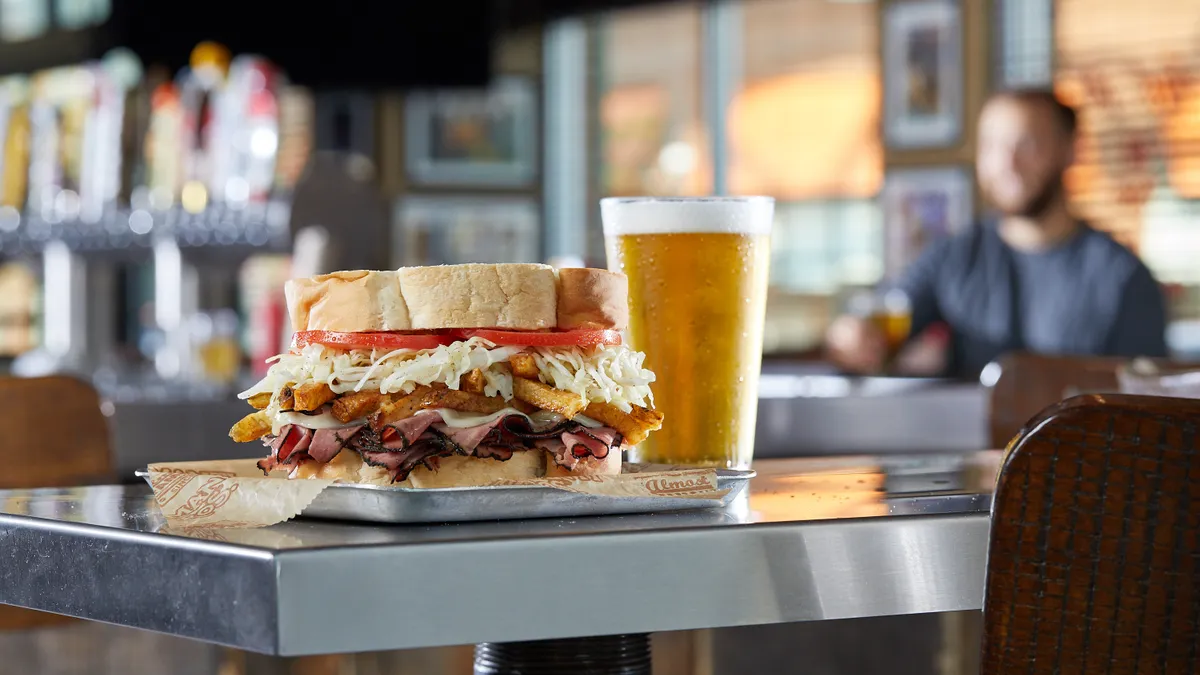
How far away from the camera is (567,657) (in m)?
1.01

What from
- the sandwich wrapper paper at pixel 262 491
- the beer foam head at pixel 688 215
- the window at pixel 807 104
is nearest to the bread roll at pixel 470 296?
the sandwich wrapper paper at pixel 262 491

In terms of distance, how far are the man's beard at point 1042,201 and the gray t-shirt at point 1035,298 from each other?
0.10 metres

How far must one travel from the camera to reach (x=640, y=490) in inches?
32.5

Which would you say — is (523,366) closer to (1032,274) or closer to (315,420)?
(315,420)

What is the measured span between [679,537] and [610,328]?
222 mm

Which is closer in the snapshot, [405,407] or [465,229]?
[405,407]

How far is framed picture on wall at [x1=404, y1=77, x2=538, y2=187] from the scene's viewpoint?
705 centimetres

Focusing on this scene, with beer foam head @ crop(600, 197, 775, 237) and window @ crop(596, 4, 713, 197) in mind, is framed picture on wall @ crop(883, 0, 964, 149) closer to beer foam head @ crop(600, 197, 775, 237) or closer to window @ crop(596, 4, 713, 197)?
window @ crop(596, 4, 713, 197)

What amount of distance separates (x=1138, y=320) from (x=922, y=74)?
2308 millimetres

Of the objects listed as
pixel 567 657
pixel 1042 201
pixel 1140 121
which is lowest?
pixel 567 657

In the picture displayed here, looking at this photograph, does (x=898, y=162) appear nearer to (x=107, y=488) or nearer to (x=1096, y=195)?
(x=1096, y=195)

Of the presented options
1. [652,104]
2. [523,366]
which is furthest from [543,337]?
[652,104]

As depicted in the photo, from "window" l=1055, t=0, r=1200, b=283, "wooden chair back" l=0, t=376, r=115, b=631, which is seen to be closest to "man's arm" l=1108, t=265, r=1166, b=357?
"window" l=1055, t=0, r=1200, b=283

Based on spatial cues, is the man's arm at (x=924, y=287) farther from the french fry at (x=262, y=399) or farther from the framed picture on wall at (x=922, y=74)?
the french fry at (x=262, y=399)
